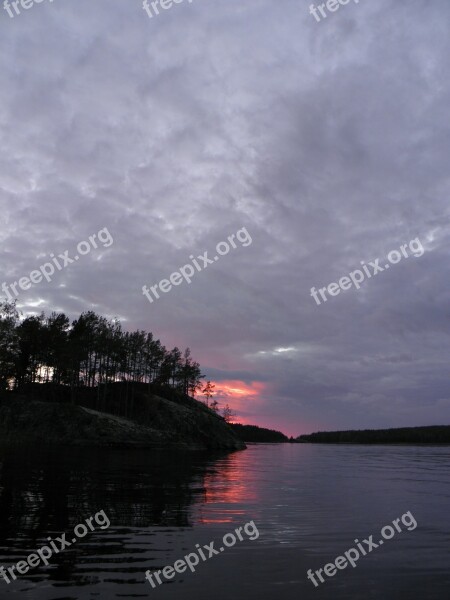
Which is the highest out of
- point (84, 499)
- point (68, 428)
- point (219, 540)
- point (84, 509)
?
point (68, 428)

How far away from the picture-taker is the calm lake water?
10891 millimetres

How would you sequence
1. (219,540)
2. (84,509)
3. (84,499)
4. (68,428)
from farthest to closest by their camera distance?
(68,428) < (84,499) < (84,509) < (219,540)

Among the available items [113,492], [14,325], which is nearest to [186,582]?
[113,492]

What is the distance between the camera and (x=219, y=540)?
15828 millimetres

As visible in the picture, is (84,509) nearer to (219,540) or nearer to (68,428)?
(219,540)

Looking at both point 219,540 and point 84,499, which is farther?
point 84,499

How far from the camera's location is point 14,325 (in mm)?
92750

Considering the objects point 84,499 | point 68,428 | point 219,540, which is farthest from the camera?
point 68,428

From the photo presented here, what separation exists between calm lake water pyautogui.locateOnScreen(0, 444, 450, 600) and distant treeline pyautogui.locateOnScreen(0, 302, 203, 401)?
72466 millimetres

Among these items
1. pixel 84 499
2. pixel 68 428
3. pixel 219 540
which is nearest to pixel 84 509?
pixel 84 499

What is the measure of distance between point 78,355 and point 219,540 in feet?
315

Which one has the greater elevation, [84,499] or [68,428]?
[68,428]

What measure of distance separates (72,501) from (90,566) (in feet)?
36.7

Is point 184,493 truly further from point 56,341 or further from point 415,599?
point 56,341
